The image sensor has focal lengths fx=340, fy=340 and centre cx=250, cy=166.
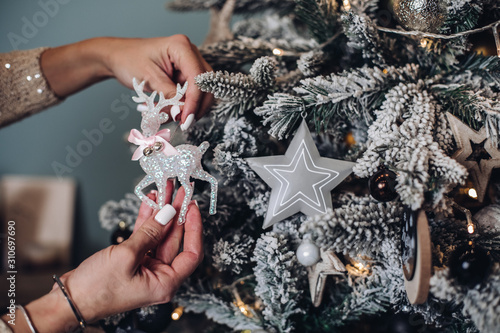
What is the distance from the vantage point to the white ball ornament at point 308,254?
571 millimetres

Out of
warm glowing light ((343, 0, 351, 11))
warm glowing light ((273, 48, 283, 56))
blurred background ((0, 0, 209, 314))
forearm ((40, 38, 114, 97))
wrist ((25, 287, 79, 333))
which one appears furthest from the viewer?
blurred background ((0, 0, 209, 314))

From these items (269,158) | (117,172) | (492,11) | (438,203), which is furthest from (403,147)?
(117,172)

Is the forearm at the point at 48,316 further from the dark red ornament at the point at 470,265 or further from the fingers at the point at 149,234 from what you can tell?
the dark red ornament at the point at 470,265

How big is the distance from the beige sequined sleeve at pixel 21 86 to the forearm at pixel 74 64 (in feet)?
0.07

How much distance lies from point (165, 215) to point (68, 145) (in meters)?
0.89

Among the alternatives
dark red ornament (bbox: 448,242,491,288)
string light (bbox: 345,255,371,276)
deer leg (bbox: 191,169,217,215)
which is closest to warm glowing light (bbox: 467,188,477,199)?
dark red ornament (bbox: 448,242,491,288)

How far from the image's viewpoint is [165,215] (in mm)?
→ 607

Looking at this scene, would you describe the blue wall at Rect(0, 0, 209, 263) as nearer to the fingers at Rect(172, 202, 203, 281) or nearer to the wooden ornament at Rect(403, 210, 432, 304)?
the fingers at Rect(172, 202, 203, 281)

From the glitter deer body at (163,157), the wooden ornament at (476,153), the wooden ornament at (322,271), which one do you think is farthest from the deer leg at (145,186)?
the wooden ornament at (476,153)

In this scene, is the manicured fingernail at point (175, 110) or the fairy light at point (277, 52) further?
the fairy light at point (277, 52)

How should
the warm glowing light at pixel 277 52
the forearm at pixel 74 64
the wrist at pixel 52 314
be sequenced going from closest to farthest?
the wrist at pixel 52 314
the warm glowing light at pixel 277 52
the forearm at pixel 74 64

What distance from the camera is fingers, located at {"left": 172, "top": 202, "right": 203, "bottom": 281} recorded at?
581 mm

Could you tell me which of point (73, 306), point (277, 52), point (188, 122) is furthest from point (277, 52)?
point (73, 306)

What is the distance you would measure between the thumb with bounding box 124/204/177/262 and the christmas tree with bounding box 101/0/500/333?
0.35 ft
